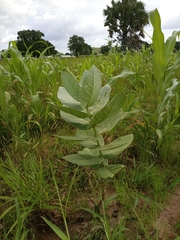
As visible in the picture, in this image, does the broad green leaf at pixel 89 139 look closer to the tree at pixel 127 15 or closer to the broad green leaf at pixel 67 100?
the broad green leaf at pixel 67 100

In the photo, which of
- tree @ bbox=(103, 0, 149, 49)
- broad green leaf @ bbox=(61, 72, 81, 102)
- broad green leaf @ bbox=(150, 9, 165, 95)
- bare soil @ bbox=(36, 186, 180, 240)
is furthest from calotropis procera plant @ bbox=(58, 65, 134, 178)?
tree @ bbox=(103, 0, 149, 49)

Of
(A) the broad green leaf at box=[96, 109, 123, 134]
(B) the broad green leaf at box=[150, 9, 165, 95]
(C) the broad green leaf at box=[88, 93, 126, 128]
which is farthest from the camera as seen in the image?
(B) the broad green leaf at box=[150, 9, 165, 95]

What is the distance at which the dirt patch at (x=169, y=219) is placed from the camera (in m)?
0.84

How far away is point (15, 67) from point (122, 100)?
4.88 ft

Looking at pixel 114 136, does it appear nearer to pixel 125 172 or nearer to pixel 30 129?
pixel 125 172

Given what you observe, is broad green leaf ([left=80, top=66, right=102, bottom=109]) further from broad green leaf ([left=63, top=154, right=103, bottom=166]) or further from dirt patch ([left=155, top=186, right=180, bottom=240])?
dirt patch ([left=155, top=186, right=180, bottom=240])

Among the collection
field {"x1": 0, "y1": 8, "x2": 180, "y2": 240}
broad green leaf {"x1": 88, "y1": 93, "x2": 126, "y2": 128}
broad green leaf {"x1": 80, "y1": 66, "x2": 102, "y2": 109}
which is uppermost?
broad green leaf {"x1": 80, "y1": 66, "x2": 102, "y2": 109}

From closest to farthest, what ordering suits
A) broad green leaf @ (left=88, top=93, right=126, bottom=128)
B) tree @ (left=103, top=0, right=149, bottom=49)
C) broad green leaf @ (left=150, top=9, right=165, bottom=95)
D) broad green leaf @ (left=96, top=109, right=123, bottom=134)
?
broad green leaf @ (left=88, top=93, right=126, bottom=128)
broad green leaf @ (left=96, top=109, right=123, bottom=134)
broad green leaf @ (left=150, top=9, right=165, bottom=95)
tree @ (left=103, top=0, right=149, bottom=49)

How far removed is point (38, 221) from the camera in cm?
92

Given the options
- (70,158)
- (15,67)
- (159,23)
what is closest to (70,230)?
(70,158)

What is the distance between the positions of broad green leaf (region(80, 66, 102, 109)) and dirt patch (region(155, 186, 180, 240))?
497 mm

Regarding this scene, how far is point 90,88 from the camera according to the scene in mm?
748

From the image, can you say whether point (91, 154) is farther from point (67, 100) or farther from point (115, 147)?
point (67, 100)

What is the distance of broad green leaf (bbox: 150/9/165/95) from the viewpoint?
48.5 inches
